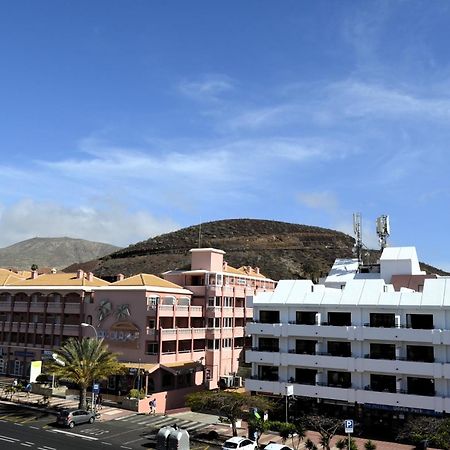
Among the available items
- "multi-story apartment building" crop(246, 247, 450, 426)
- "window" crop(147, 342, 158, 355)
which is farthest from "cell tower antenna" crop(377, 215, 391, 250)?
"window" crop(147, 342, 158, 355)

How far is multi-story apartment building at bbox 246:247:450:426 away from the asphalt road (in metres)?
12.7

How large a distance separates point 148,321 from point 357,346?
2502 centimetres

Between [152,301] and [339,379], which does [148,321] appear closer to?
[152,301]

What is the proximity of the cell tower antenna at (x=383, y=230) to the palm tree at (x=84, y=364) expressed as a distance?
4001 centimetres

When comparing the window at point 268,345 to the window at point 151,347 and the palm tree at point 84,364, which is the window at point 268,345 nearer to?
the window at point 151,347

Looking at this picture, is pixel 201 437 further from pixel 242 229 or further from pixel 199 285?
pixel 242 229

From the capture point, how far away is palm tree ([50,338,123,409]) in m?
52.7

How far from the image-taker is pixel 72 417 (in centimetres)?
4788

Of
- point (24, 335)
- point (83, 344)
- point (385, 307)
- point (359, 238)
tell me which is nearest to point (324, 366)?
point (385, 307)

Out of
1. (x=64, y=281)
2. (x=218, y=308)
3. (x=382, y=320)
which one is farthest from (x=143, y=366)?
(x=382, y=320)

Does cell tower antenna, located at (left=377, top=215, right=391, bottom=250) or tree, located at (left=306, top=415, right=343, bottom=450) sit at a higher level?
cell tower antenna, located at (left=377, top=215, right=391, bottom=250)

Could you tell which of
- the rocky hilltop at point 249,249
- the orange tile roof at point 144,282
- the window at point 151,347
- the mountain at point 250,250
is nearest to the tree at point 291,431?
the window at point 151,347

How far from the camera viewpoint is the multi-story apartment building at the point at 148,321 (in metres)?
63.1

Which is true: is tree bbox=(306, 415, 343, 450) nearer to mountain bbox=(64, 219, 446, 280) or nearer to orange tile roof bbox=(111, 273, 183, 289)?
orange tile roof bbox=(111, 273, 183, 289)
